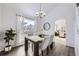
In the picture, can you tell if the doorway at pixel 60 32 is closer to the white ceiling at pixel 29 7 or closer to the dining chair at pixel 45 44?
the dining chair at pixel 45 44

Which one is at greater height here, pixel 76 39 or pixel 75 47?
pixel 76 39

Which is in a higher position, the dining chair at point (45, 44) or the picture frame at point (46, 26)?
the picture frame at point (46, 26)

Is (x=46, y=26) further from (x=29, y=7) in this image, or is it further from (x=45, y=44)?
(x=29, y=7)

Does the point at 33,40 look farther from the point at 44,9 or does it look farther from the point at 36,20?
the point at 44,9

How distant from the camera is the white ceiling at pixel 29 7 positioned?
1.79m

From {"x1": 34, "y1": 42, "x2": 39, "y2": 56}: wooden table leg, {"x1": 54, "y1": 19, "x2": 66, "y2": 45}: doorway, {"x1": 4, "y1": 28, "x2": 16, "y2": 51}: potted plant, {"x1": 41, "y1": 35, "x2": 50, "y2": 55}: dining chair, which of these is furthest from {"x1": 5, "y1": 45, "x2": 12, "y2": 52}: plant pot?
{"x1": 54, "y1": 19, "x2": 66, "y2": 45}: doorway

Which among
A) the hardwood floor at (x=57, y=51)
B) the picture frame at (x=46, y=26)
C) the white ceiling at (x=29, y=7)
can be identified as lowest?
the hardwood floor at (x=57, y=51)

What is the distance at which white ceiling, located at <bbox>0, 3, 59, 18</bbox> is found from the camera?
70.4 inches

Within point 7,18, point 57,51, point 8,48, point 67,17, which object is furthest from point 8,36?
point 67,17

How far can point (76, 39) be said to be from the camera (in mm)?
1761

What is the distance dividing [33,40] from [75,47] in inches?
27.9

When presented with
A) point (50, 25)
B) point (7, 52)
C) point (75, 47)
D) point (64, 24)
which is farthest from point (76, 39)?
point (7, 52)

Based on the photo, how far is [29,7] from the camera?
1.80m

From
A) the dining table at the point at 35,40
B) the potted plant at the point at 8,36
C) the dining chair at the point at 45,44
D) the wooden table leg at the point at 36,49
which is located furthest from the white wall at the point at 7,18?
the dining chair at the point at 45,44
